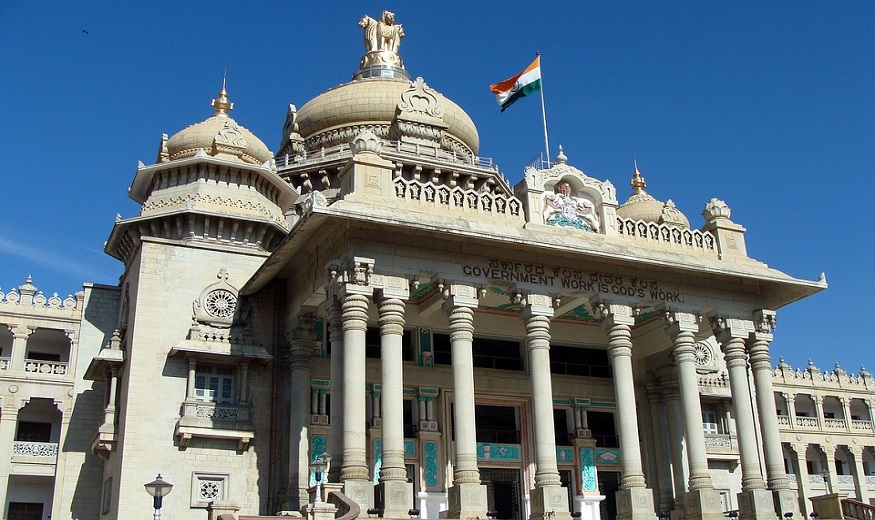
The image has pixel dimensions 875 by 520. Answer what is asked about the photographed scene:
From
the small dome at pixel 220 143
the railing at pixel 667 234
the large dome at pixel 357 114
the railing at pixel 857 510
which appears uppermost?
the large dome at pixel 357 114

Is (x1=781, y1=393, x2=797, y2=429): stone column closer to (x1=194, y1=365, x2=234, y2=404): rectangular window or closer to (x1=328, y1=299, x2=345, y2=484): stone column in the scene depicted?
(x1=194, y1=365, x2=234, y2=404): rectangular window

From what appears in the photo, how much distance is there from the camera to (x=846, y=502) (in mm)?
28359

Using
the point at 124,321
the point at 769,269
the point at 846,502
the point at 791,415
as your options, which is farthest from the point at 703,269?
the point at 791,415

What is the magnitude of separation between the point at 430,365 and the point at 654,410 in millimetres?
8862

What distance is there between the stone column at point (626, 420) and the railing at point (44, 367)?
824 inches

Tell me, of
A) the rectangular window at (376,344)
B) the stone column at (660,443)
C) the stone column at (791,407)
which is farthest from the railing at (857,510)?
the stone column at (791,407)

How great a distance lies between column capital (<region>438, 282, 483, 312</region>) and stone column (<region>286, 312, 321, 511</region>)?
4892 millimetres

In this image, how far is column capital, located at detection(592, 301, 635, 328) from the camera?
92.9ft

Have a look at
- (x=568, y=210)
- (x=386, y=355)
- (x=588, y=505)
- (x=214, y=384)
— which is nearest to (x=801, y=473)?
(x=588, y=505)

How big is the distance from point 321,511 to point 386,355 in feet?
19.4

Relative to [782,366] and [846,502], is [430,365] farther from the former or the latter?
[782,366]

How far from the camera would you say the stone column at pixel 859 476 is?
180 ft

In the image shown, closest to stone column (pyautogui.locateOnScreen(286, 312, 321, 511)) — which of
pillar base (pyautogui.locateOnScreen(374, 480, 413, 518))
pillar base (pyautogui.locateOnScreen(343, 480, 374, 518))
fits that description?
pillar base (pyautogui.locateOnScreen(343, 480, 374, 518))

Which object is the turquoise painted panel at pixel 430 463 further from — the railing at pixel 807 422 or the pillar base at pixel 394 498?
the railing at pixel 807 422
